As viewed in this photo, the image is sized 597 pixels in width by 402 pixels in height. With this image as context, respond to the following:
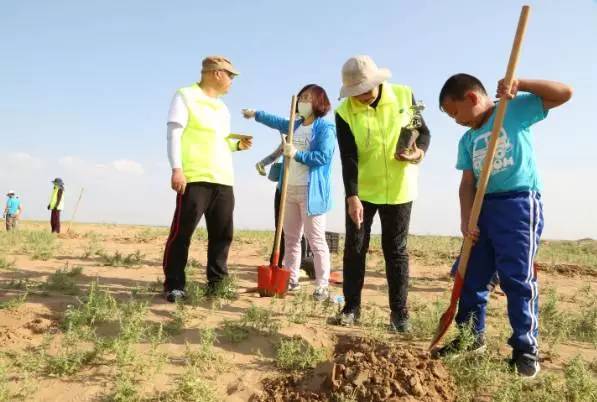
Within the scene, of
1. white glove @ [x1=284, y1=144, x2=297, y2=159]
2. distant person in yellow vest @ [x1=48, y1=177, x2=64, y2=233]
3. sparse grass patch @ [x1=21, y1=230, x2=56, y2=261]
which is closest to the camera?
white glove @ [x1=284, y1=144, x2=297, y2=159]

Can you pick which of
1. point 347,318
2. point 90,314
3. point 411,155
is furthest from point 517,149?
point 90,314

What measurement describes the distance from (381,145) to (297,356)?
1.57m

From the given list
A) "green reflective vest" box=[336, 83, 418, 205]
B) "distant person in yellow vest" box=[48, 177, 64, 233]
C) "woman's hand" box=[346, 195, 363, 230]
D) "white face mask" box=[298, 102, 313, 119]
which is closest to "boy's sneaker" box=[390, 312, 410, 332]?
"woman's hand" box=[346, 195, 363, 230]

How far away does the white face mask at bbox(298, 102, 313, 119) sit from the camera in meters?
4.64

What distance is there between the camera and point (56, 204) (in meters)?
14.1

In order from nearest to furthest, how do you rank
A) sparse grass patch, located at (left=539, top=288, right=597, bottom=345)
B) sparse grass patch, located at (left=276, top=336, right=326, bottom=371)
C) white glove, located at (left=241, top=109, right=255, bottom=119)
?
sparse grass patch, located at (left=276, top=336, right=326, bottom=371)
sparse grass patch, located at (left=539, top=288, right=597, bottom=345)
white glove, located at (left=241, top=109, right=255, bottom=119)

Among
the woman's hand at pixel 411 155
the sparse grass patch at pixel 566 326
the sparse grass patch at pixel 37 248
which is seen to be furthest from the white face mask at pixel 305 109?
the sparse grass patch at pixel 37 248

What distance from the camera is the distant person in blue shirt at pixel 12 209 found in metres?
16.2

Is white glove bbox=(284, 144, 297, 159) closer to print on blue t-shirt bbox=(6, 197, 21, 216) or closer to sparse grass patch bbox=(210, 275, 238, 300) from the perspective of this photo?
sparse grass patch bbox=(210, 275, 238, 300)

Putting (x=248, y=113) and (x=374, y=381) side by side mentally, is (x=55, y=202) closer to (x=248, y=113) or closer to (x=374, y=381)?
(x=248, y=113)

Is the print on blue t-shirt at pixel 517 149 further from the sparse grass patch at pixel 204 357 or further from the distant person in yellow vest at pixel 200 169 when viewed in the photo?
the distant person in yellow vest at pixel 200 169

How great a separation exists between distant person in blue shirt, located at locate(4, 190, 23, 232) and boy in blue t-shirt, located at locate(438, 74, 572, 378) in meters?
16.8

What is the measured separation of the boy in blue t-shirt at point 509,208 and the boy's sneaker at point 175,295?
2066mm

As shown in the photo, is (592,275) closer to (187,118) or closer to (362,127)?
(362,127)
